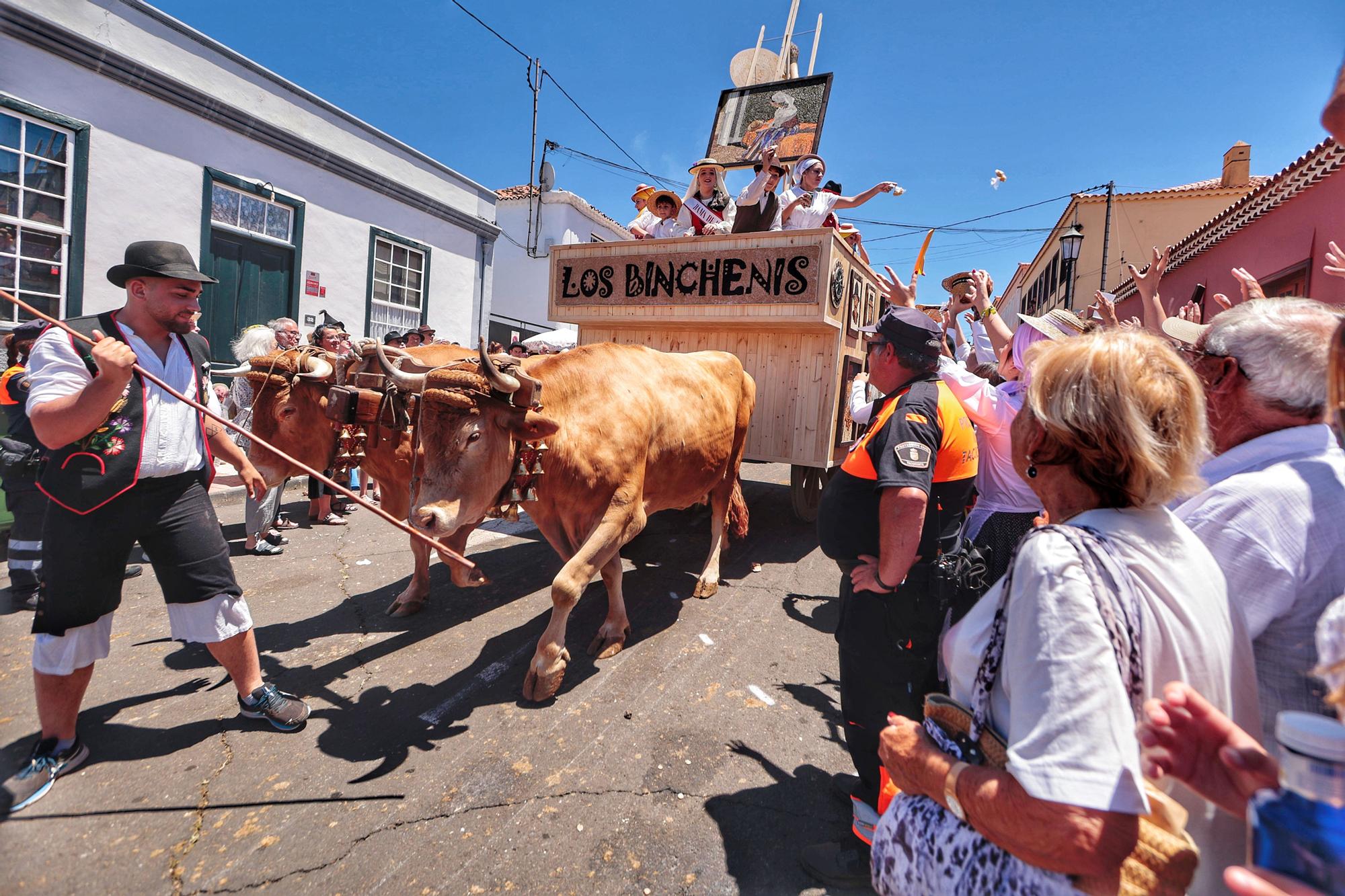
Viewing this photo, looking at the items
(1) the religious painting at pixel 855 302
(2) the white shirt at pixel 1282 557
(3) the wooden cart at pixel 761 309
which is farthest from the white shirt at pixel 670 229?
(2) the white shirt at pixel 1282 557

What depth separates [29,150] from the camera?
22.7 ft

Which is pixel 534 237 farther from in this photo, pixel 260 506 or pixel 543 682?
pixel 543 682

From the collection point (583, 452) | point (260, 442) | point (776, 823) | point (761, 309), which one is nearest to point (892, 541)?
point (776, 823)

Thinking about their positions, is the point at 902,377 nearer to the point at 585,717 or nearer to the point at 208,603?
the point at 585,717

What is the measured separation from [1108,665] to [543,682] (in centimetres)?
275

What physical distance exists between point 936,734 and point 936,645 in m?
1.10

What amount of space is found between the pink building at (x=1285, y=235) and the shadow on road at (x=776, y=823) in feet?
21.5

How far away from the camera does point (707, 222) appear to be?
7.04 meters

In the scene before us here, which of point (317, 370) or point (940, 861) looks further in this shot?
point (317, 370)

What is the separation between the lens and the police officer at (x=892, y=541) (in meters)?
2.18

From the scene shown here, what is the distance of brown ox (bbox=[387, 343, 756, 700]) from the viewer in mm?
3076

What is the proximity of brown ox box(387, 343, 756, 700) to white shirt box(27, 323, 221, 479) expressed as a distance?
0.90 meters

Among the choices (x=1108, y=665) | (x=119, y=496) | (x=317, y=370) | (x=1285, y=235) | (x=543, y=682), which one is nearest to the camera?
(x=1108, y=665)

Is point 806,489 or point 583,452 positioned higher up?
point 583,452
